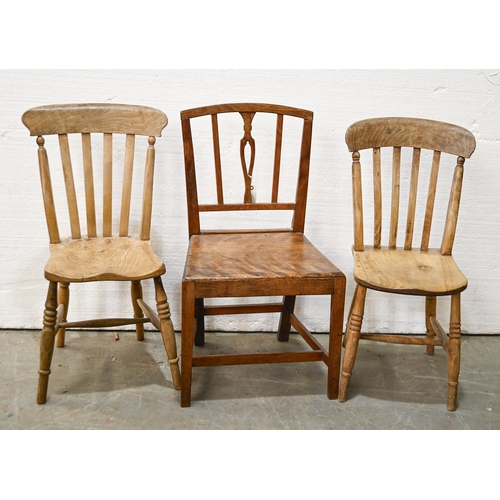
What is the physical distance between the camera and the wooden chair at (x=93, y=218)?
2211 millimetres

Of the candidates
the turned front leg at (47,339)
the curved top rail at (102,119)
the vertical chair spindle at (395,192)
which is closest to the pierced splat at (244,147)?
the curved top rail at (102,119)

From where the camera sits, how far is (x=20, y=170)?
8.87 feet

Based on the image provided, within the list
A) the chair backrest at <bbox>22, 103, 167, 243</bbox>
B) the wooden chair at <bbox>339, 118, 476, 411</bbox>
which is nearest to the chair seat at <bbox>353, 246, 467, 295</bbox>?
the wooden chair at <bbox>339, 118, 476, 411</bbox>

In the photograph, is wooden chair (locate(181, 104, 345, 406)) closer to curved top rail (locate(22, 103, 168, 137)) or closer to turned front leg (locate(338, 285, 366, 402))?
turned front leg (locate(338, 285, 366, 402))

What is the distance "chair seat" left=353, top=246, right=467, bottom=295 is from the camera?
212cm

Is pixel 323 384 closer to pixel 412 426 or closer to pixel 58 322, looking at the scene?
pixel 412 426

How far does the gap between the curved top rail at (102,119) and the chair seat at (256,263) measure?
0.54 meters

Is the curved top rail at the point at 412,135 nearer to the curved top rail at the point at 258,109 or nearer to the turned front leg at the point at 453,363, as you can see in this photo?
the curved top rail at the point at 258,109

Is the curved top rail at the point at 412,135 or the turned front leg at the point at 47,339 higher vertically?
the curved top rail at the point at 412,135

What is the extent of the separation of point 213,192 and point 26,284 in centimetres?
108

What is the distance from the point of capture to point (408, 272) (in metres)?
2.25

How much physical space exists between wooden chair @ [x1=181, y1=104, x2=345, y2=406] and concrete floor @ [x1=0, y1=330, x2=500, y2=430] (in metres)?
0.13

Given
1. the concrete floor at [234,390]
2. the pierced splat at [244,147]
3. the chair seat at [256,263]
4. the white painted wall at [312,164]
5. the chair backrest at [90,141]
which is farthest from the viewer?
the white painted wall at [312,164]

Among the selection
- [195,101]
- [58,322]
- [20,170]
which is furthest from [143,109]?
[58,322]
